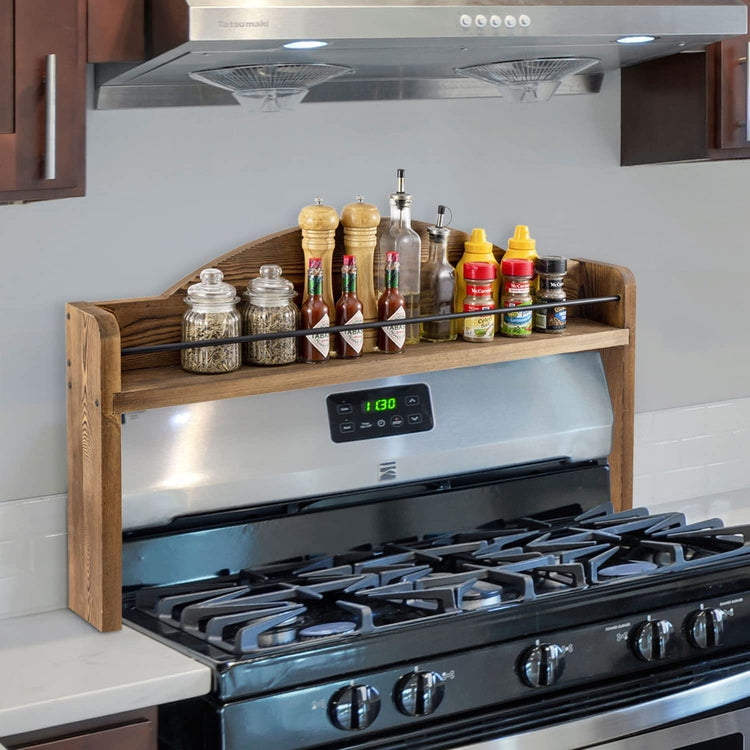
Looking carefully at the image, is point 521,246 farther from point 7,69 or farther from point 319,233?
point 7,69

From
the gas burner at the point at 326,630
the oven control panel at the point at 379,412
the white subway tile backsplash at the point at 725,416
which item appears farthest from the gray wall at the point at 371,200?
the gas burner at the point at 326,630

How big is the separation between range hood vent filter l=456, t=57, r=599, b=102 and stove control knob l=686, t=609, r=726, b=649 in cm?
98

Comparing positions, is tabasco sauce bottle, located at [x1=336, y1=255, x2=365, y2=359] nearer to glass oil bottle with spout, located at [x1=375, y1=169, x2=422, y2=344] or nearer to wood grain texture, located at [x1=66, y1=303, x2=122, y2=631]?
glass oil bottle with spout, located at [x1=375, y1=169, x2=422, y2=344]

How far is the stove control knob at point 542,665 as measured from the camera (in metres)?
2.07

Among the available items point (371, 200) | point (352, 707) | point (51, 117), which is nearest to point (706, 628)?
point (352, 707)

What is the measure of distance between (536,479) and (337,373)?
580 millimetres

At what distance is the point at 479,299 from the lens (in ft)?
8.23

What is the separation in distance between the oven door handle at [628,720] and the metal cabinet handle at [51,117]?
1.07 m

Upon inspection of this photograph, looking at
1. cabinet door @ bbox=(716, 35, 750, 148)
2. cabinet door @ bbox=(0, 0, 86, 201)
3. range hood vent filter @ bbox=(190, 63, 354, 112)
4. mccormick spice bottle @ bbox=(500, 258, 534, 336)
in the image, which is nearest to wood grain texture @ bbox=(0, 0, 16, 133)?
cabinet door @ bbox=(0, 0, 86, 201)

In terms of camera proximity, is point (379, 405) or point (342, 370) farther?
point (379, 405)

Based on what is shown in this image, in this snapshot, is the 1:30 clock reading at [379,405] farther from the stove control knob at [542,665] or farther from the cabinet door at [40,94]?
the cabinet door at [40,94]

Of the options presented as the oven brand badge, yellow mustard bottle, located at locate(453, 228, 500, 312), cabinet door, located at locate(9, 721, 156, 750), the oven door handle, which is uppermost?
yellow mustard bottle, located at locate(453, 228, 500, 312)

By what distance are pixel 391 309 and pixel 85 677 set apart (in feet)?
2.91

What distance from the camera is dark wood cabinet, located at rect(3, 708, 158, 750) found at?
183 centimetres
